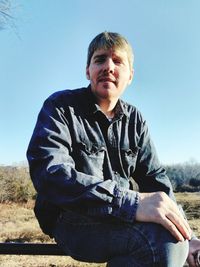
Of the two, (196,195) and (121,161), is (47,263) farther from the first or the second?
(196,195)

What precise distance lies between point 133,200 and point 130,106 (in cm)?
91

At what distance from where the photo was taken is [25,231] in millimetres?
18641

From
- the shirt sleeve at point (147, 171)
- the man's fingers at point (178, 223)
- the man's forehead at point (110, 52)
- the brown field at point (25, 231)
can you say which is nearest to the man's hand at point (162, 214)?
the man's fingers at point (178, 223)

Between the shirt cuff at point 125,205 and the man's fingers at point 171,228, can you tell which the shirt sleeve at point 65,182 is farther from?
the man's fingers at point 171,228

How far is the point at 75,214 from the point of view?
149 cm

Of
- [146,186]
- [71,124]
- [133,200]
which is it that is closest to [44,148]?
[71,124]

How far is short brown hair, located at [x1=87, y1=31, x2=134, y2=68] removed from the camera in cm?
197

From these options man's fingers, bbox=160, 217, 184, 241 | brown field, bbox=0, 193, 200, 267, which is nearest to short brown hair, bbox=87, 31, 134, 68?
man's fingers, bbox=160, 217, 184, 241

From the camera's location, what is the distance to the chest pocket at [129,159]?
6.31 ft

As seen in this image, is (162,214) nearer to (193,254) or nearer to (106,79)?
(193,254)

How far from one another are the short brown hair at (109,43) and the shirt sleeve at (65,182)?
0.55 m

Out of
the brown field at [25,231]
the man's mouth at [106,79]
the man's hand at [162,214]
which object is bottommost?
the brown field at [25,231]

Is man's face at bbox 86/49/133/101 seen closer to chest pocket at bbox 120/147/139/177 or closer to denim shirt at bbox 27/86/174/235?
denim shirt at bbox 27/86/174/235

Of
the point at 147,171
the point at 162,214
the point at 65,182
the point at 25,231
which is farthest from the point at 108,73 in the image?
the point at 25,231
